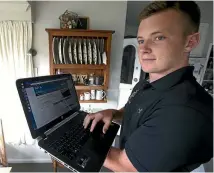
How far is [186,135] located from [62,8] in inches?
56.8

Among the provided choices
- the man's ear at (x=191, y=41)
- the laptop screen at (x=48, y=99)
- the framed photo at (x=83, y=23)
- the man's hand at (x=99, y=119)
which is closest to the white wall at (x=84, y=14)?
the framed photo at (x=83, y=23)

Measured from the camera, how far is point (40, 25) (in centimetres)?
139

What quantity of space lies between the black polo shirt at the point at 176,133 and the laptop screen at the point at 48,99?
37cm

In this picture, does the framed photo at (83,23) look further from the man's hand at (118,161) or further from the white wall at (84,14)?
the man's hand at (118,161)

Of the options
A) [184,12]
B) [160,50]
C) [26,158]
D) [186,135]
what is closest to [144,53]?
[160,50]

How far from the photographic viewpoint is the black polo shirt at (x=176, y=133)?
364mm

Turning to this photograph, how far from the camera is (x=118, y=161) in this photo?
47 centimetres

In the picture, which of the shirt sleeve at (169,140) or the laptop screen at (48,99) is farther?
the laptop screen at (48,99)

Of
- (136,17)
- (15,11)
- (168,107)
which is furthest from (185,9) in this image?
(15,11)

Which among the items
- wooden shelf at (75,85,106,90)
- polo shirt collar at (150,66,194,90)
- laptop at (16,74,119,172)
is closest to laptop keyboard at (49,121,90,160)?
laptop at (16,74,119,172)

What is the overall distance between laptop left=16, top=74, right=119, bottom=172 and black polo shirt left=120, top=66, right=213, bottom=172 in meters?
0.14

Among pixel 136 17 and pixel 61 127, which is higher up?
pixel 136 17

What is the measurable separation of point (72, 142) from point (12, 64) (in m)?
1.21

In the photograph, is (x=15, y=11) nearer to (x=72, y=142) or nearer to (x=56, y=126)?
(x=56, y=126)
